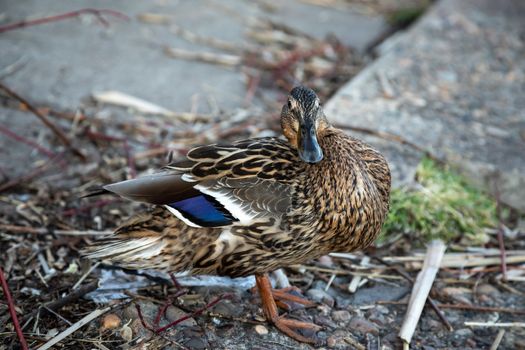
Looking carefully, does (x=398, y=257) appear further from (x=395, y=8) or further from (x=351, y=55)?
(x=395, y=8)

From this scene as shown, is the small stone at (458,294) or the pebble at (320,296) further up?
the small stone at (458,294)

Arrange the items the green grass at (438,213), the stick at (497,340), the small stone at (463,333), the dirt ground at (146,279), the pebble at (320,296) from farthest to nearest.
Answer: the green grass at (438,213), the pebble at (320,296), the small stone at (463,333), the stick at (497,340), the dirt ground at (146,279)

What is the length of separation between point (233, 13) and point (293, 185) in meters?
4.44

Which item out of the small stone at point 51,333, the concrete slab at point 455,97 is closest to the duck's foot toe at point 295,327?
the small stone at point 51,333

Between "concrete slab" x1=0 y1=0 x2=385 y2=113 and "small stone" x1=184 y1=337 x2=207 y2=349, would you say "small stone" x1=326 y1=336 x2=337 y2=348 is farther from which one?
"concrete slab" x1=0 y1=0 x2=385 y2=113

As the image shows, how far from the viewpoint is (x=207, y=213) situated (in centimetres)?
304

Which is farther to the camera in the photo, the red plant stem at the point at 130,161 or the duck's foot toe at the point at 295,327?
the red plant stem at the point at 130,161

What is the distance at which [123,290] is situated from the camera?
3.34 m

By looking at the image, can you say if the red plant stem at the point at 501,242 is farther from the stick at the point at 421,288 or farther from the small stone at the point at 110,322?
the small stone at the point at 110,322

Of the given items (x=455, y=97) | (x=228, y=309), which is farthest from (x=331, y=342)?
(x=455, y=97)

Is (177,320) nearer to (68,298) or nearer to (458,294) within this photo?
(68,298)

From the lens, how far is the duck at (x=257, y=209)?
3.03 m

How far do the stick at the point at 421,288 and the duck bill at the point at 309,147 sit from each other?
3.14 feet

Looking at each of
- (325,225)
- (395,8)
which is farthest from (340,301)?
(395,8)
